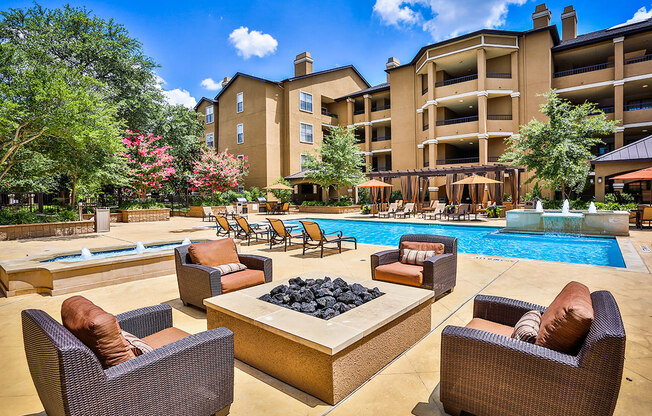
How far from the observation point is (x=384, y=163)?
33500 millimetres

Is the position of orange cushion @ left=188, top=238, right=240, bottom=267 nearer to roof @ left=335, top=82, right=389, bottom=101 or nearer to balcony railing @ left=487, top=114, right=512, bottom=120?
balcony railing @ left=487, top=114, right=512, bottom=120

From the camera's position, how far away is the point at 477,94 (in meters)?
25.1

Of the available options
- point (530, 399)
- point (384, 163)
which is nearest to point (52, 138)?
point (530, 399)

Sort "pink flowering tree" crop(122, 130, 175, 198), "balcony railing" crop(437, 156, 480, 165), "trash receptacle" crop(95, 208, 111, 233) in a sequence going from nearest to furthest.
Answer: "trash receptacle" crop(95, 208, 111, 233), "pink flowering tree" crop(122, 130, 175, 198), "balcony railing" crop(437, 156, 480, 165)

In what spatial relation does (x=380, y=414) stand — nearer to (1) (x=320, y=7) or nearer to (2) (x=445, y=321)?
(2) (x=445, y=321)

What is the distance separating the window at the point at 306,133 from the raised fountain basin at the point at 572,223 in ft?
67.8

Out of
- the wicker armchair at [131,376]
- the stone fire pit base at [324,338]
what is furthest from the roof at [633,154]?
the wicker armchair at [131,376]

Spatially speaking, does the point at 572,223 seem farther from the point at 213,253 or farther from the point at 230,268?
the point at 213,253

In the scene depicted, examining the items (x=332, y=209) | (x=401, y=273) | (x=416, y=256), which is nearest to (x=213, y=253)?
(x=401, y=273)

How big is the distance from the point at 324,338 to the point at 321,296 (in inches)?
42.1

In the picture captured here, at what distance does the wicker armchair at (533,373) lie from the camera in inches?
73.9

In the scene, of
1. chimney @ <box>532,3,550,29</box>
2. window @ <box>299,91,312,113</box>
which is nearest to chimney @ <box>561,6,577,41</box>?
chimney @ <box>532,3,550,29</box>

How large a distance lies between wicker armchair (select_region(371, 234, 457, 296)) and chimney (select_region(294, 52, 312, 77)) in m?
30.7

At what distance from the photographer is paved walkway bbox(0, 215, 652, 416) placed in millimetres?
2547
